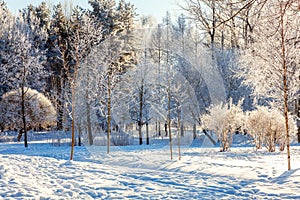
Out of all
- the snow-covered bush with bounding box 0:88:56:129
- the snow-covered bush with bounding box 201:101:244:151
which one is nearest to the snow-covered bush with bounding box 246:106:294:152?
the snow-covered bush with bounding box 201:101:244:151

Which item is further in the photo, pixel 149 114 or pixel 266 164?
pixel 149 114

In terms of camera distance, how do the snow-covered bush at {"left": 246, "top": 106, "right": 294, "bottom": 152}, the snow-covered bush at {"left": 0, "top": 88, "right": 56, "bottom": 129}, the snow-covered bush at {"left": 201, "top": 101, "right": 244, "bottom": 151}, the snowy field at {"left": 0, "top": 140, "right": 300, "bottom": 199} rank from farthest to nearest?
1. the snow-covered bush at {"left": 0, "top": 88, "right": 56, "bottom": 129}
2. the snow-covered bush at {"left": 201, "top": 101, "right": 244, "bottom": 151}
3. the snow-covered bush at {"left": 246, "top": 106, "right": 294, "bottom": 152}
4. the snowy field at {"left": 0, "top": 140, "right": 300, "bottom": 199}

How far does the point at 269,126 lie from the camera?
12078 millimetres

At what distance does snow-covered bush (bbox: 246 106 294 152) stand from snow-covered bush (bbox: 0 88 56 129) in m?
13.1

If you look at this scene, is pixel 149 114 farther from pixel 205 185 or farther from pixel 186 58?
pixel 205 185

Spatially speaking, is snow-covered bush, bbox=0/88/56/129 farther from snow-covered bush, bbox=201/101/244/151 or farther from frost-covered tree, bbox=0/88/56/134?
snow-covered bush, bbox=201/101/244/151

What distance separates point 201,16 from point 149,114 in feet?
24.2

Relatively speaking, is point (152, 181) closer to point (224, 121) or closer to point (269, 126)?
point (224, 121)

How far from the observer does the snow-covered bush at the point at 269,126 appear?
39.1 feet

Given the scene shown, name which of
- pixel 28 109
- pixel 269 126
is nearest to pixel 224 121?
pixel 269 126

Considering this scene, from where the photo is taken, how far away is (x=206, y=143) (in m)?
18.6

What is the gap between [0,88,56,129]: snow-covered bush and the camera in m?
19.6

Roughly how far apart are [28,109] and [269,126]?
48.0 feet

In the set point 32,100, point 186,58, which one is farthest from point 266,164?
point 32,100
